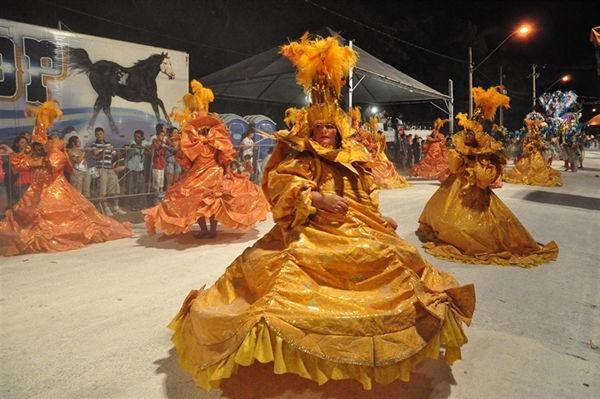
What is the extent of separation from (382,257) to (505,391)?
110cm

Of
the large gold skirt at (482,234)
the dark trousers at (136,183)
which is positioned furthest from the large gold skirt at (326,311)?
the dark trousers at (136,183)

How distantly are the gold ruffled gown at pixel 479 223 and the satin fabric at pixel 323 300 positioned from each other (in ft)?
8.57

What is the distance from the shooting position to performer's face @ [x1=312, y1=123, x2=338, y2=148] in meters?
2.71

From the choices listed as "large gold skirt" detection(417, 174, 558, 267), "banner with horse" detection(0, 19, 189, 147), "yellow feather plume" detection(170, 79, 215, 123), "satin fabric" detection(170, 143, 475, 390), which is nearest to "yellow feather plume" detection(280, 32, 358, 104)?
"satin fabric" detection(170, 143, 475, 390)

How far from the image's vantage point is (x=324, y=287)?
7.29ft

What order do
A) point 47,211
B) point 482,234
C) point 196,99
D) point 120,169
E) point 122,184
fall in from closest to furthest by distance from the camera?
point 482,234 < point 47,211 < point 196,99 < point 120,169 < point 122,184

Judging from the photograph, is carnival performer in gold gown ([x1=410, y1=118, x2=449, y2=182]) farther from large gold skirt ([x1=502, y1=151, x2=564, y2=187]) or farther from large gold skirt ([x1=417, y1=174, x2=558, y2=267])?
large gold skirt ([x1=417, y1=174, x2=558, y2=267])

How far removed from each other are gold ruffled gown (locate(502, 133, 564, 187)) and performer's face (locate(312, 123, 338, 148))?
1268 centimetres

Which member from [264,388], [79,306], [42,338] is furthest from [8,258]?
[264,388]

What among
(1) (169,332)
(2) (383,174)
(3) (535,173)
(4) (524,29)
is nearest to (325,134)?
(1) (169,332)

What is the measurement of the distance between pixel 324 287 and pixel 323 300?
0.12m

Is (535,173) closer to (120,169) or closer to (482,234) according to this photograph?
(482,234)

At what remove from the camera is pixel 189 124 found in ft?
20.0

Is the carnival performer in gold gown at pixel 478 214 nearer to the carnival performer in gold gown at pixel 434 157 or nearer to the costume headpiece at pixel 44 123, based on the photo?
the costume headpiece at pixel 44 123
